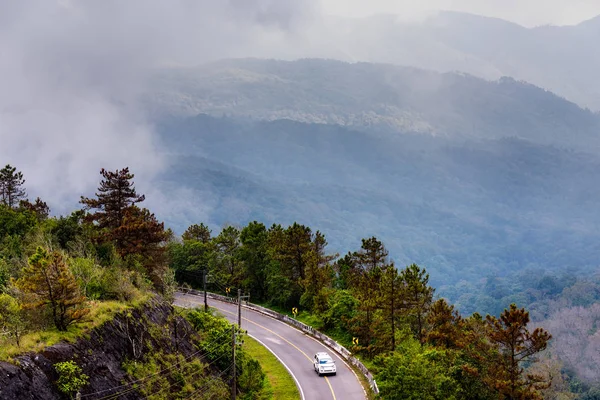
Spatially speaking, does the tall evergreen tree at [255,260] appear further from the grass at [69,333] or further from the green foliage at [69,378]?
the green foliage at [69,378]

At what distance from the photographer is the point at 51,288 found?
29234mm

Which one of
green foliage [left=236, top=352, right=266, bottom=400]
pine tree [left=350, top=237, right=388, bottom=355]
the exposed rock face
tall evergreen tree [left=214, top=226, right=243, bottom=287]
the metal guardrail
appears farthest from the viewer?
tall evergreen tree [left=214, top=226, right=243, bottom=287]

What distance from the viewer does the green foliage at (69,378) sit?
87.3 feet

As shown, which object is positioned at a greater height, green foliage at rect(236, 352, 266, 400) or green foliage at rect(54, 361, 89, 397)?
green foliage at rect(54, 361, 89, 397)

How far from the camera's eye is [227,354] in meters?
43.2

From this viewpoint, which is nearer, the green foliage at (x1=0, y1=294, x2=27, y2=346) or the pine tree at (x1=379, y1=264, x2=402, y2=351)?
the green foliage at (x1=0, y1=294, x2=27, y2=346)

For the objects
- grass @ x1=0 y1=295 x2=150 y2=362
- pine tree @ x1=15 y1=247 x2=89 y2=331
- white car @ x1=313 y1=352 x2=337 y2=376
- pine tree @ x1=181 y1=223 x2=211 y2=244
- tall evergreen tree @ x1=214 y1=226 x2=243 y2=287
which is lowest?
white car @ x1=313 y1=352 x2=337 y2=376

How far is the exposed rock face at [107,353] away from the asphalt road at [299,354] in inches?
465

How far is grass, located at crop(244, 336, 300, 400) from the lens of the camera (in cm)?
4484

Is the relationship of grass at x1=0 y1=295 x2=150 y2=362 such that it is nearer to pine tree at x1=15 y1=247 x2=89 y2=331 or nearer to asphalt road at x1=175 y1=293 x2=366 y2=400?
pine tree at x1=15 y1=247 x2=89 y2=331

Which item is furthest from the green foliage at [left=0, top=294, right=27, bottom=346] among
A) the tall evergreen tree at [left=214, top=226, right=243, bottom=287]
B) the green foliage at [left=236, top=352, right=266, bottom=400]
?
the tall evergreen tree at [left=214, top=226, right=243, bottom=287]

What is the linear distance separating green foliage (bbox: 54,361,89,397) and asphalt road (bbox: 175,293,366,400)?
21322 millimetres

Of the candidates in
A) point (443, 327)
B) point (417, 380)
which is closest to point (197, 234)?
point (443, 327)

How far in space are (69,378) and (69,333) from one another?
3324 mm
